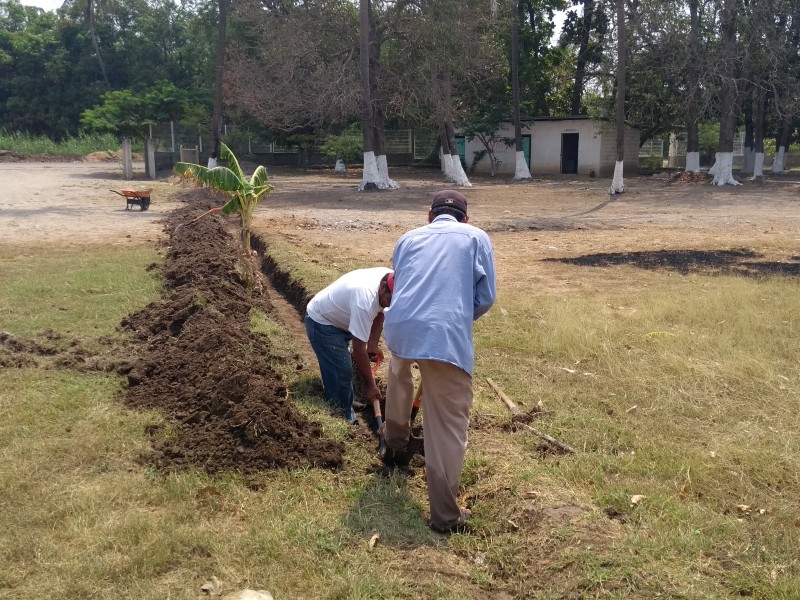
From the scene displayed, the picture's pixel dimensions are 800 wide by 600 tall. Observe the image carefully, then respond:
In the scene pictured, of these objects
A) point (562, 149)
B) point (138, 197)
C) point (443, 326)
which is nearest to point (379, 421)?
point (443, 326)

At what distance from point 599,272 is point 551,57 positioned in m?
31.8

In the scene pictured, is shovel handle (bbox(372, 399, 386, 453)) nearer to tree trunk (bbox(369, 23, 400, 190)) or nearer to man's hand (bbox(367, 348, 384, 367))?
man's hand (bbox(367, 348, 384, 367))

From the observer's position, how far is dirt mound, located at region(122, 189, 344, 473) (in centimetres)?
482

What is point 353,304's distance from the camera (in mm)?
5383

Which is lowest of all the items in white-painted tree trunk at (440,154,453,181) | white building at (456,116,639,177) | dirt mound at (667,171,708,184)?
dirt mound at (667,171,708,184)

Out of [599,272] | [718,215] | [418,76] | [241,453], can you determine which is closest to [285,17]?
[418,76]

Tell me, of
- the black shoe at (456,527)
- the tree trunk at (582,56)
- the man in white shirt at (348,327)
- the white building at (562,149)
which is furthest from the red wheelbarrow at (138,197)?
the tree trunk at (582,56)

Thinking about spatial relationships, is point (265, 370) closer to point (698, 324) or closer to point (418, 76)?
point (698, 324)

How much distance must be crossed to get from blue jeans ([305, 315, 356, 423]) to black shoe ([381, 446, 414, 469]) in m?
0.88

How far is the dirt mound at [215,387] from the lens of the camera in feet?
15.8

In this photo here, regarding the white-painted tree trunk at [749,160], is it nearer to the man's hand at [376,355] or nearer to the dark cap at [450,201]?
the man's hand at [376,355]

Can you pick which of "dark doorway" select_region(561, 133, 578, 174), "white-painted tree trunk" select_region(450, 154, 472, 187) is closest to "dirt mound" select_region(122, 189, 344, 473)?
"white-painted tree trunk" select_region(450, 154, 472, 187)

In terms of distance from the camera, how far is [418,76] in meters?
27.0

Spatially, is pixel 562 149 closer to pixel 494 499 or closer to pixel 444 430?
pixel 494 499
